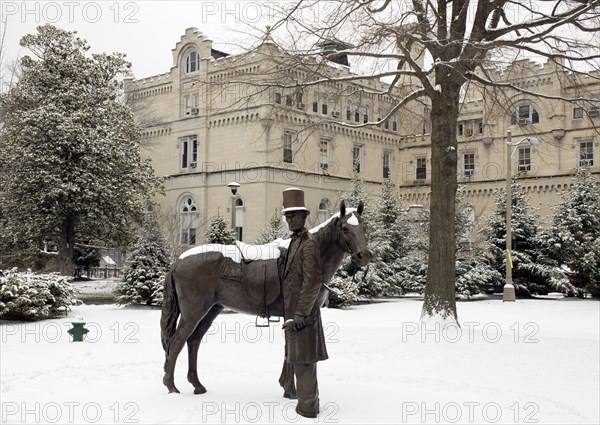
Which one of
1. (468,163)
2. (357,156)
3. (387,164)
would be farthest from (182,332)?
(387,164)

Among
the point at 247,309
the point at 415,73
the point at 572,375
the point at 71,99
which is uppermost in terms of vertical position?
the point at 71,99

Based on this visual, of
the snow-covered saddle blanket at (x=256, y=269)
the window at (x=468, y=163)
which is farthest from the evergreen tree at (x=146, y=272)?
the window at (x=468, y=163)

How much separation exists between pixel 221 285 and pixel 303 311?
1.38 m

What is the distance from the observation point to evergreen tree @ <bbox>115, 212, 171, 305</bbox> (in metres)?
23.5

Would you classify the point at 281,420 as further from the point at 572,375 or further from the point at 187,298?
the point at 572,375

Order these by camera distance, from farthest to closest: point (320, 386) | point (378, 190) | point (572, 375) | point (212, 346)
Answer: point (378, 190)
point (212, 346)
point (572, 375)
point (320, 386)

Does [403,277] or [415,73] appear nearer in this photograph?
[415,73]

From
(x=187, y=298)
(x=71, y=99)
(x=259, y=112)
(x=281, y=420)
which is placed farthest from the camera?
(x=259, y=112)

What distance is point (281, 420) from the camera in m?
7.97

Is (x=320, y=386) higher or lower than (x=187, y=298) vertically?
lower

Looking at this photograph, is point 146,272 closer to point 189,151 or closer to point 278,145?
point 278,145

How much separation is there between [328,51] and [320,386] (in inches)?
388

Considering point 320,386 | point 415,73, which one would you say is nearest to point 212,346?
point 320,386

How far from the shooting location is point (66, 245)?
30062 mm
